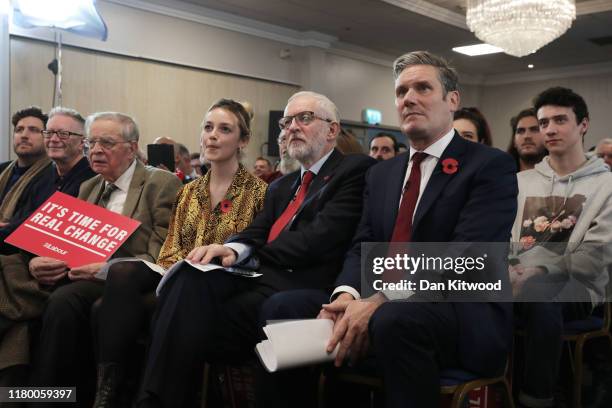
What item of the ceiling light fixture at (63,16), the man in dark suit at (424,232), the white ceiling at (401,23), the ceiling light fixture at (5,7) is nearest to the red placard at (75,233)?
the man in dark suit at (424,232)

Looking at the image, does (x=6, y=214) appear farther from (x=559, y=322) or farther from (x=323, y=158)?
(x=559, y=322)

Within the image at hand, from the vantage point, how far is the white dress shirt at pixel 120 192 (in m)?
2.90

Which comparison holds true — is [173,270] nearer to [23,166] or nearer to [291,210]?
[291,210]

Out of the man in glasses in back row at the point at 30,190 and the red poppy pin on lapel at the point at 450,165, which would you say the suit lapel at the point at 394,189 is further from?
the man in glasses in back row at the point at 30,190

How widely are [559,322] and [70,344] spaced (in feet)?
5.71

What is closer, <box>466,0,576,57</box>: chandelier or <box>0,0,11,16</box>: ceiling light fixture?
<box>466,0,576,57</box>: chandelier

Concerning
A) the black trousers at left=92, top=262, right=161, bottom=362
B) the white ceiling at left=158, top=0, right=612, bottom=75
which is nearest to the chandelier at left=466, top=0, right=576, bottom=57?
the white ceiling at left=158, top=0, right=612, bottom=75

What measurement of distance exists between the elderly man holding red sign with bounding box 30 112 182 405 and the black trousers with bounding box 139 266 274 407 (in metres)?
0.47

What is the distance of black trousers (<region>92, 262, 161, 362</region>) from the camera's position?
2.20 m

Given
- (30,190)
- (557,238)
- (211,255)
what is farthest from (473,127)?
(30,190)

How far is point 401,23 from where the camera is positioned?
8.30m

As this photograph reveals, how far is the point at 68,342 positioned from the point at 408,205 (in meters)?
1.38

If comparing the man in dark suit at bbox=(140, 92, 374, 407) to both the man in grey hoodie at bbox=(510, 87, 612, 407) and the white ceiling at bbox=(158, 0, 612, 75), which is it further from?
the white ceiling at bbox=(158, 0, 612, 75)

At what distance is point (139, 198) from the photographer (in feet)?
9.27
